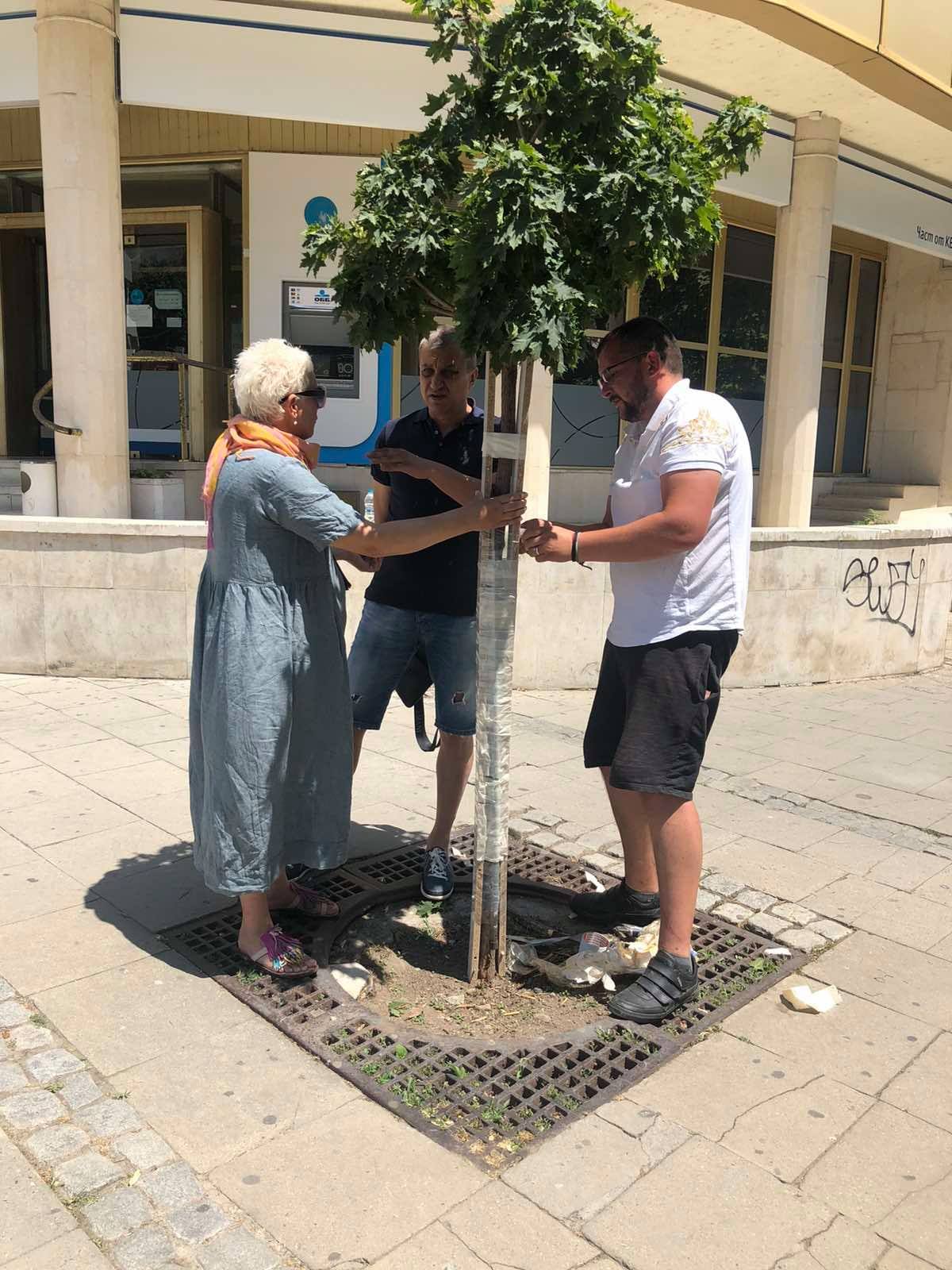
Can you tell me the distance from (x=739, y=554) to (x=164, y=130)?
8680 millimetres

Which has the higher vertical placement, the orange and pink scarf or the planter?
the orange and pink scarf

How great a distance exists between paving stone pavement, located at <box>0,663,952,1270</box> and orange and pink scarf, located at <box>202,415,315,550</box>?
4.70 feet

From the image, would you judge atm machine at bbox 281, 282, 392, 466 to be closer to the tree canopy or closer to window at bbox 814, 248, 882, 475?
the tree canopy

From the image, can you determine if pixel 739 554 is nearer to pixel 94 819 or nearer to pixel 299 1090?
pixel 299 1090

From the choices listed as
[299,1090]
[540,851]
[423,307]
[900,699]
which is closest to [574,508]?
[900,699]

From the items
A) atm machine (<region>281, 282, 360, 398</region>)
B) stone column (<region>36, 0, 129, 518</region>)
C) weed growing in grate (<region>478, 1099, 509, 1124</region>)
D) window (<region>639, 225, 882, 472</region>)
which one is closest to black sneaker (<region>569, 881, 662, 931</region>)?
weed growing in grate (<region>478, 1099, 509, 1124</region>)

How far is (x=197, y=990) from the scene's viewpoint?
3.03 m

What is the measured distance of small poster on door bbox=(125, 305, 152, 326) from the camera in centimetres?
1039

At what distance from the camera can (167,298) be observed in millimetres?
10328

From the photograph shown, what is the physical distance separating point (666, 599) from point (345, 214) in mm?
7161

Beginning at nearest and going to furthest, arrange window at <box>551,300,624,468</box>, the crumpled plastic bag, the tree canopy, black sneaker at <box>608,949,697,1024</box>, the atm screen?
the tree canopy < black sneaker at <box>608,949,697,1024</box> < the crumpled plastic bag < the atm screen < window at <box>551,300,624,468</box>

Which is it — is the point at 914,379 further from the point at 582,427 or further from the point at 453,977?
the point at 453,977

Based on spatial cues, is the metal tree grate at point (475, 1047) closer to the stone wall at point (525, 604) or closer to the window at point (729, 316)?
the stone wall at point (525, 604)

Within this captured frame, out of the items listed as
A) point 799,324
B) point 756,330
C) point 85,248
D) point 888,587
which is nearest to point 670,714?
point 888,587
